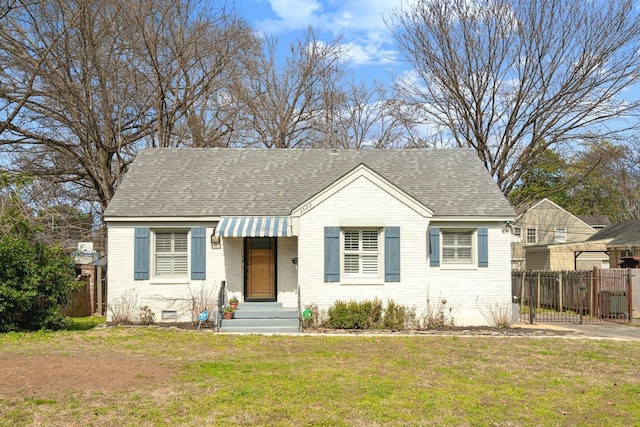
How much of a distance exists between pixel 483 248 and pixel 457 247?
31.0 inches

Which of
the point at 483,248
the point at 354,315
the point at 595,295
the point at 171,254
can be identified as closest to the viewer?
the point at 354,315

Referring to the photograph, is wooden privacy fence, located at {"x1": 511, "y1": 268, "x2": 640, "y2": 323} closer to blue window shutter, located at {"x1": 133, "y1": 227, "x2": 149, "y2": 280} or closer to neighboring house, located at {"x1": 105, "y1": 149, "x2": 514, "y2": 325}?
neighboring house, located at {"x1": 105, "y1": 149, "x2": 514, "y2": 325}

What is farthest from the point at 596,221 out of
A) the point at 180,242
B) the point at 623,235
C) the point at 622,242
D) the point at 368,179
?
the point at 180,242

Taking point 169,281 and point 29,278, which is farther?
point 169,281

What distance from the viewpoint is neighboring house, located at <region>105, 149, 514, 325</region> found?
55.5 feet

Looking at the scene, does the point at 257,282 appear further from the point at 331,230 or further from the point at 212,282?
the point at 331,230

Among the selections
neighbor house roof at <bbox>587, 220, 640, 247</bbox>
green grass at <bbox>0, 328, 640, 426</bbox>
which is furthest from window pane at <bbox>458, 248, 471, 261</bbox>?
neighbor house roof at <bbox>587, 220, 640, 247</bbox>

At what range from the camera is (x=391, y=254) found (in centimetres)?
1689

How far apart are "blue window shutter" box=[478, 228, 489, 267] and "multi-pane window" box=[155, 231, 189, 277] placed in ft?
30.0

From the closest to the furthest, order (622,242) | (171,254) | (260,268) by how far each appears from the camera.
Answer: (171,254) < (260,268) < (622,242)

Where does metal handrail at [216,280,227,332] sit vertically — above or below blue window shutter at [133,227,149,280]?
below

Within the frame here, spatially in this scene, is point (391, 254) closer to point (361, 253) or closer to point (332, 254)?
point (361, 253)

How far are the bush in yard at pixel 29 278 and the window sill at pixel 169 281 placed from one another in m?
2.46

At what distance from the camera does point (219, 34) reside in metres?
28.9
